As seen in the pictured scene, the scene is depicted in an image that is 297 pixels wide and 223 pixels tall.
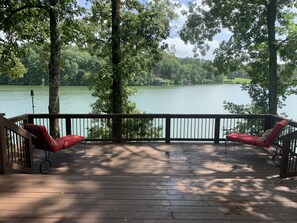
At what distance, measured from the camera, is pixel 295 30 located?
8781mm

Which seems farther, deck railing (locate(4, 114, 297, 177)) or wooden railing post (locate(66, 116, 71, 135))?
wooden railing post (locate(66, 116, 71, 135))

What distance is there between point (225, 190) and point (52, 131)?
461 cm

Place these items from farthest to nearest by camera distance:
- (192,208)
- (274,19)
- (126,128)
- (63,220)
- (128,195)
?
1. (274,19)
2. (126,128)
3. (128,195)
4. (192,208)
5. (63,220)

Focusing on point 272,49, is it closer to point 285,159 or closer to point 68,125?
point 285,159

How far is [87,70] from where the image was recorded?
498 inches

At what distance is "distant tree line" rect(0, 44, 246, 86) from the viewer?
8916mm

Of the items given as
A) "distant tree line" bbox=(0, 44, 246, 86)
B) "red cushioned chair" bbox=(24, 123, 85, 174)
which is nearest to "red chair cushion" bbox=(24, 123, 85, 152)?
"red cushioned chair" bbox=(24, 123, 85, 174)

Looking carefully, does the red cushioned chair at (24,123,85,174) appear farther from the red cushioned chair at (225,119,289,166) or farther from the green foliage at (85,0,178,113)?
the red cushioned chair at (225,119,289,166)

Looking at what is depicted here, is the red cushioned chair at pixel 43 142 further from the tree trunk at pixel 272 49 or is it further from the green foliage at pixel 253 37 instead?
the tree trunk at pixel 272 49

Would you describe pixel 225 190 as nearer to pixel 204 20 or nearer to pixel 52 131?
pixel 52 131

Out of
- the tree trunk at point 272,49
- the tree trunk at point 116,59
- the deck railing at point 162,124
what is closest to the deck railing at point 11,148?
the deck railing at point 162,124

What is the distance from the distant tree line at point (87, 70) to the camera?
892 centimetres

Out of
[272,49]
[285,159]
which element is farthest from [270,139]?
[272,49]

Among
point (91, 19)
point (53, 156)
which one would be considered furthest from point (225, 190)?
point (91, 19)
